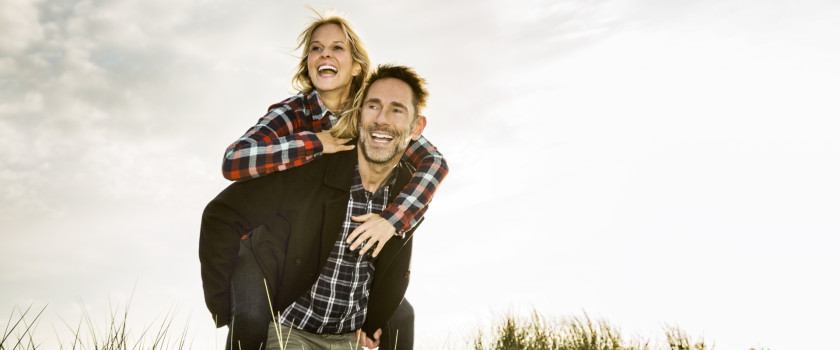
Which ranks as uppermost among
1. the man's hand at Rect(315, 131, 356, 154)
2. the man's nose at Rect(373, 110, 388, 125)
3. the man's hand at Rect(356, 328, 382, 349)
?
the man's nose at Rect(373, 110, 388, 125)

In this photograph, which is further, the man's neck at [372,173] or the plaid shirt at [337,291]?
the man's neck at [372,173]

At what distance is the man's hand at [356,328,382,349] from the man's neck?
1013 mm

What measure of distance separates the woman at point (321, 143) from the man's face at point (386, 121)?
0.17 metres

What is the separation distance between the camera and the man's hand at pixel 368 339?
4016 mm

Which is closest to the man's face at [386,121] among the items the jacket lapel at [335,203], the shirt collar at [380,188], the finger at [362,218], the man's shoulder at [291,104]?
the shirt collar at [380,188]

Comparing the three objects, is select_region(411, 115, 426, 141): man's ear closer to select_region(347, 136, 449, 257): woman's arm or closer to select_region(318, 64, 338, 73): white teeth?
select_region(347, 136, 449, 257): woman's arm

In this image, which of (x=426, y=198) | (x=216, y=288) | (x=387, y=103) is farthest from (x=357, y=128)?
(x=216, y=288)

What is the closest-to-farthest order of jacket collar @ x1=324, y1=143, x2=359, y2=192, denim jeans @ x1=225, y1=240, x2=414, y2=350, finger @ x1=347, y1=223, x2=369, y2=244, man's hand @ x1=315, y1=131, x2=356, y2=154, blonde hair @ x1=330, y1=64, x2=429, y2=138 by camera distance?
denim jeans @ x1=225, y1=240, x2=414, y2=350
finger @ x1=347, y1=223, x2=369, y2=244
jacket collar @ x1=324, y1=143, x2=359, y2=192
man's hand @ x1=315, y1=131, x2=356, y2=154
blonde hair @ x1=330, y1=64, x2=429, y2=138

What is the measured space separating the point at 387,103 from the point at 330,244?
123 centimetres

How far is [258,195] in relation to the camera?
3.36 metres

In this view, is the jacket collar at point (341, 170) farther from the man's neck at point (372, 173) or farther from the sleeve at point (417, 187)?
the sleeve at point (417, 187)

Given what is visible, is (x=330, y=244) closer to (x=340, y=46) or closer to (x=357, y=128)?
(x=357, y=128)

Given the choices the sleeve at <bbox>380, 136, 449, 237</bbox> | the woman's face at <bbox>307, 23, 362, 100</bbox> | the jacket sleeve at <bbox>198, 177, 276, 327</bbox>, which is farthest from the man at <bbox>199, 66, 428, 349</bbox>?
the woman's face at <bbox>307, 23, 362, 100</bbox>

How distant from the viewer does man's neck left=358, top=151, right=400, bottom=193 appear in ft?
12.8
